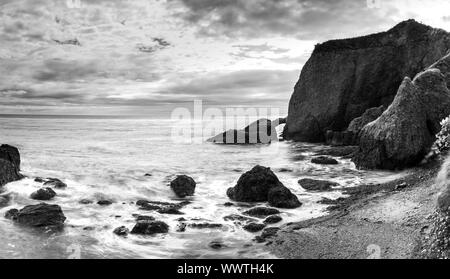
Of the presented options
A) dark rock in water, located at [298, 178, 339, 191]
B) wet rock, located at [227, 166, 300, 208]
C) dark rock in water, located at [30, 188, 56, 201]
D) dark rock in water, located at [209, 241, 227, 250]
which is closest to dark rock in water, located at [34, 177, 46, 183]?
dark rock in water, located at [30, 188, 56, 201]

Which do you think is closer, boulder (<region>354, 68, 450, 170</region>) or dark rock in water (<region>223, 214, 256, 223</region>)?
dark rock in water (<region>223, 214, 256, 223</region>)

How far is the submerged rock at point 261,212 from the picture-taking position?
13.5 m

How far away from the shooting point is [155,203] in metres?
15.6

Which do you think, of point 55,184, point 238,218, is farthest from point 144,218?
point 55,184

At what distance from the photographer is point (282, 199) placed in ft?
47.9

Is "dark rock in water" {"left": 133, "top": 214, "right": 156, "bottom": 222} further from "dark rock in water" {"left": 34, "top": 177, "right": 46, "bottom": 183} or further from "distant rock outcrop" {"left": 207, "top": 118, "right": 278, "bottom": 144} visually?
"distant rock outcrop" {"left": 207, "top": 118, "right": 278, "bottom": 144}

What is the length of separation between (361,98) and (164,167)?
2544 centimetres

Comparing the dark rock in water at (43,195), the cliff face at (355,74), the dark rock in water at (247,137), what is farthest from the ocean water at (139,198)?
the dark rock in water at (247,137)

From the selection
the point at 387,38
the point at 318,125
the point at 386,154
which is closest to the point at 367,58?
the point at 387,38

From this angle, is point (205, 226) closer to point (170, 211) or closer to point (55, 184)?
point (170, 211)

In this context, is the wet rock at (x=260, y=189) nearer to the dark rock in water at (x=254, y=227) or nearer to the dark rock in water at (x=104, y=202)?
the dark rock in water at (x=254, y=227)

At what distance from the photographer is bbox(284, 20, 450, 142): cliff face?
39.6 metres

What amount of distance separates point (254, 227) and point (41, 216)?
6.86 m

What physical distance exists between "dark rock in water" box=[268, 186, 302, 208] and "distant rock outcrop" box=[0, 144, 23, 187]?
1186cm
